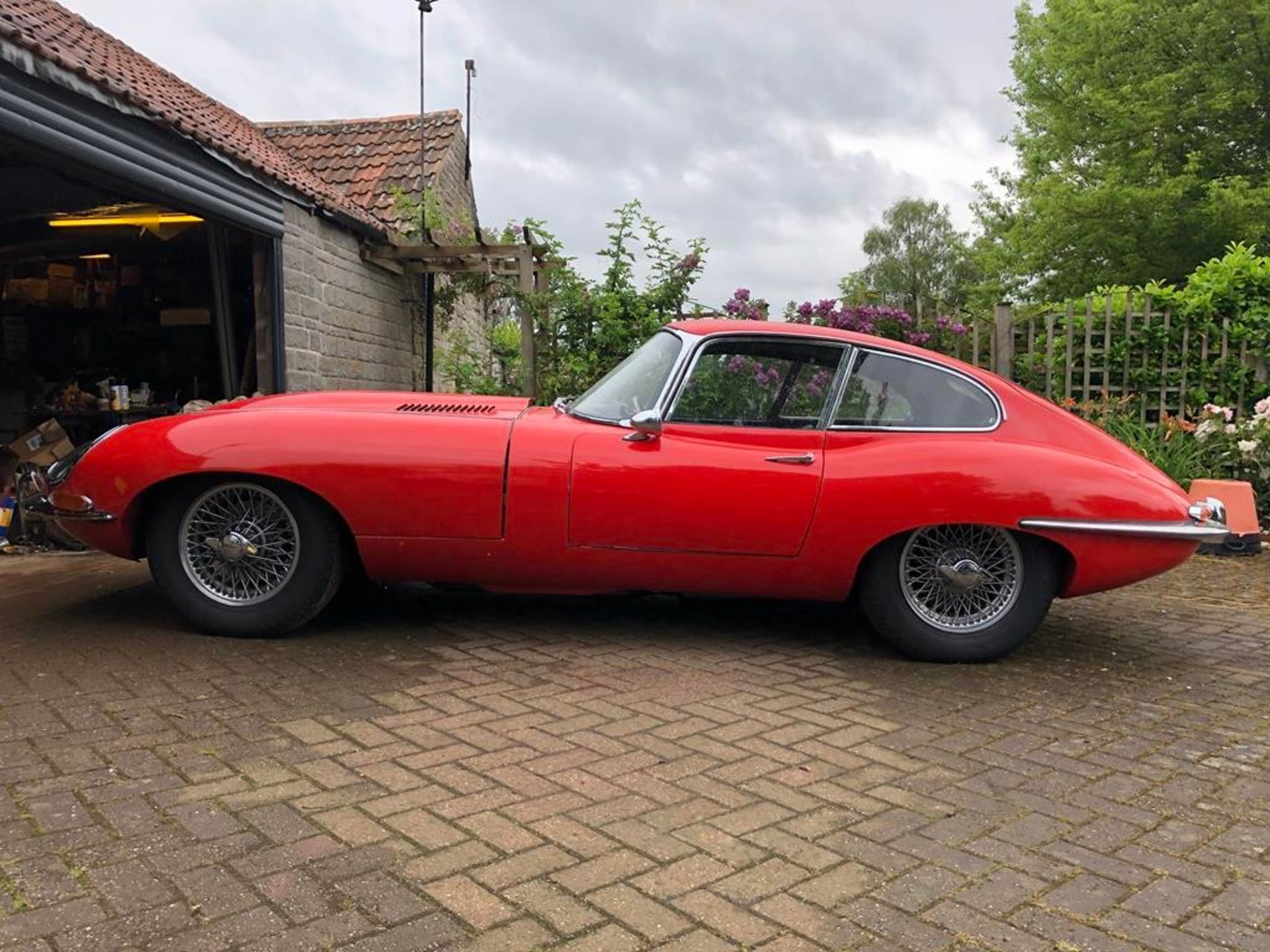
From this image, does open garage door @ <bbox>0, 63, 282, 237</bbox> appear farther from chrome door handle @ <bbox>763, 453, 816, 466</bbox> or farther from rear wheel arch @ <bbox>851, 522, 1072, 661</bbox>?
rear wheel arch @ <bbox>851, 522, 1072, 661</bbox>

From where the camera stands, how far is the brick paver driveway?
2.05 m

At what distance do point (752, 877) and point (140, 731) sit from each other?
1.96 m

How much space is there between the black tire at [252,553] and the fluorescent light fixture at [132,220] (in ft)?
18.4

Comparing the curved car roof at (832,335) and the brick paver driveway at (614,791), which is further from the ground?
the curved car roof at (832,335)

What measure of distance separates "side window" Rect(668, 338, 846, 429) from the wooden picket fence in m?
5.00

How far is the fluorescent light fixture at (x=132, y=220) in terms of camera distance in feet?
28.8

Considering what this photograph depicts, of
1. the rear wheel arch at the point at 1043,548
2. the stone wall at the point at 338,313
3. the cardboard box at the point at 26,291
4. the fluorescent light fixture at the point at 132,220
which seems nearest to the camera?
the rear wheel arch at the point at 1043,548

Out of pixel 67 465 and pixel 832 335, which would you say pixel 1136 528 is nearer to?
pixel 832 335

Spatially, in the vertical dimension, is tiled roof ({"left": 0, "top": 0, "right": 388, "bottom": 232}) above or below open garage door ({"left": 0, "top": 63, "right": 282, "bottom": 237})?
above

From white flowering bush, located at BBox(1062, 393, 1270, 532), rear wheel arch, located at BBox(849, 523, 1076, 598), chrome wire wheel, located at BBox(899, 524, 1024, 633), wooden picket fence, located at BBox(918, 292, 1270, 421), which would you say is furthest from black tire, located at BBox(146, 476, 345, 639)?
wooden picket fence, located at BBox(918, 292, 1270, 421)

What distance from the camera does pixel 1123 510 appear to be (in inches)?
151

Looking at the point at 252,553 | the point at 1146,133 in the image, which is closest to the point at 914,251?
the point at 1146,133

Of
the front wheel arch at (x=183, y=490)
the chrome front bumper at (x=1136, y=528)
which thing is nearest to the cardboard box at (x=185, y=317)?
the front wheel arch at (x=183, y=490)

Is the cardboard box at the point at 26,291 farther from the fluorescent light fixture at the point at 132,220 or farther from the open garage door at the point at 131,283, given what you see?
the fluorescent light fixture at the point at 132,220
